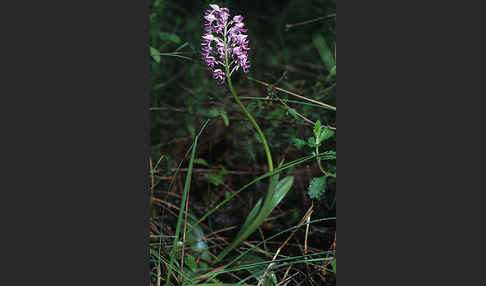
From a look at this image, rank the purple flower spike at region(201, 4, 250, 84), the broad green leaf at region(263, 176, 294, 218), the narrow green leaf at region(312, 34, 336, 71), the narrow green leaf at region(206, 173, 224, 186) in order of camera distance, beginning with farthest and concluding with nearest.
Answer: the narrow green leaf at region(312, 34, 336, 71), the narrow green leaf at region(206, 173, 224, 186), the broad green leaf at region(263, 176, 294, 218), the purple flower spike at region(201, 4, 250, 84)

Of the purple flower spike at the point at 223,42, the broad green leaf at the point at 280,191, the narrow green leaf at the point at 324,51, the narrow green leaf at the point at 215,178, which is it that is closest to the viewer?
the purple flower spike at the point at 223,42

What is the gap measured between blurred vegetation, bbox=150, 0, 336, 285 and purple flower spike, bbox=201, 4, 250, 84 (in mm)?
117

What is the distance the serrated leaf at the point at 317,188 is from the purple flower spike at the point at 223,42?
1.60 feet

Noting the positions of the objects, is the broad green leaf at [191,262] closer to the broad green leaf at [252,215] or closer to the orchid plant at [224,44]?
the broad green leaf at [252,215]

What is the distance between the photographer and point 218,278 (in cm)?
134

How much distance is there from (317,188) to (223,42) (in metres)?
0.62

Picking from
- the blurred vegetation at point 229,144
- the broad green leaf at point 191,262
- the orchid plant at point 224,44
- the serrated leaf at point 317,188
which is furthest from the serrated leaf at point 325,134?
the broad green leaf at point 191,262

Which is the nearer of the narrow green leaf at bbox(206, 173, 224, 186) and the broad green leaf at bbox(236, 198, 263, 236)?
the broad green leaf at bbox(236, 198, 263, 236)

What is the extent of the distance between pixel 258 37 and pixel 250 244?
1.55m

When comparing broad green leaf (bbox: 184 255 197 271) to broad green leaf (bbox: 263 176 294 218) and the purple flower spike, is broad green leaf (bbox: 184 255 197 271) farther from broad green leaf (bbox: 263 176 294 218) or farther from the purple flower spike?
the purple flower spike

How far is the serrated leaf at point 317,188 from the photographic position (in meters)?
1.34

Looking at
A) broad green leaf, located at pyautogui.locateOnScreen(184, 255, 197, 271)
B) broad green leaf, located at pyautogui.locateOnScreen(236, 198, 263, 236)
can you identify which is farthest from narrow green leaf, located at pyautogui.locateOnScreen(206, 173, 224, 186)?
broad green leaf, located at pyautogui.locateOnScreen(184, 255, 197, 271)

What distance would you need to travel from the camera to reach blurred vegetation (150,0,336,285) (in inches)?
54.4

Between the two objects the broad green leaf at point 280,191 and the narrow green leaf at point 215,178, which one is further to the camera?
the narrow green leaf at point 215,178
